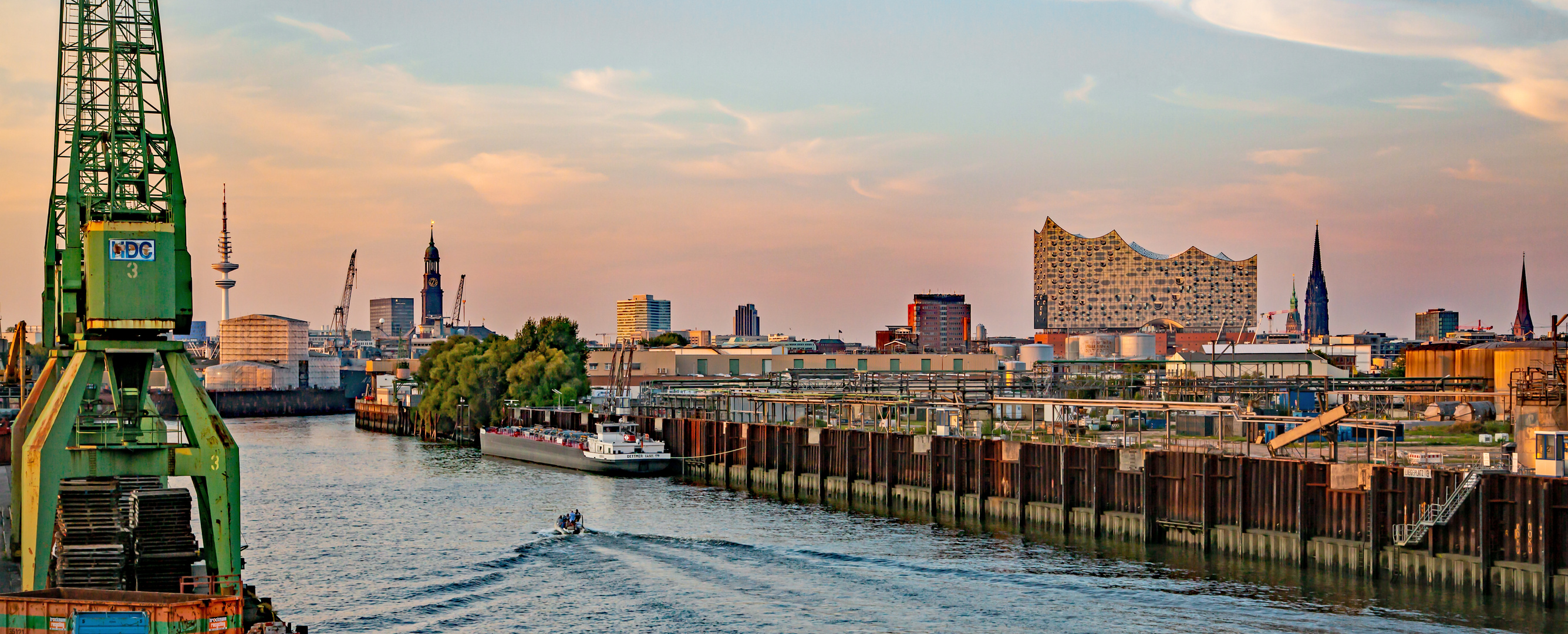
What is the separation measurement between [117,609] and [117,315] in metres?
12.7

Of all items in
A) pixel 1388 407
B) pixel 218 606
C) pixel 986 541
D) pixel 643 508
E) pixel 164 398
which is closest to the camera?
pixel 218 606

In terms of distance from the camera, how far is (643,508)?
232ft

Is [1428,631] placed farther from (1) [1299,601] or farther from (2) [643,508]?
(2) [643,508]

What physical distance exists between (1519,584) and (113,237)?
45.4 metres

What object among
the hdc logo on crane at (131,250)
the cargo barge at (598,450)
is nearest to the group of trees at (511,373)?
the cargo barge at (598,450)

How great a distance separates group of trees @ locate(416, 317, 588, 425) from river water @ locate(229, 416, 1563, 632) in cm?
5968

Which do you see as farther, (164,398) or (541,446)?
(164,398)

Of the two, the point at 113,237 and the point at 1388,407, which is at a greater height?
the point at 113,237

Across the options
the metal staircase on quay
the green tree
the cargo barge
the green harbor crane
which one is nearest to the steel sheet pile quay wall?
the metal staircase on quay

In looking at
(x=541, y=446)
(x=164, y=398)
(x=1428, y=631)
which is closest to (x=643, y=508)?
(x=541, y=446)

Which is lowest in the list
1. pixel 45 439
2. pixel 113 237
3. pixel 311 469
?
pixel 311 469

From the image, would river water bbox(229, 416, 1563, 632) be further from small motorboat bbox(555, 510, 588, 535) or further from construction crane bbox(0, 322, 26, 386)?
construction crane bbox(0, 322, 26, 386)

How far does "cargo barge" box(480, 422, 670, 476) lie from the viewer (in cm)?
9138

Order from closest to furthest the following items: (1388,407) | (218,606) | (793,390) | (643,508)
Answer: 1. (218,606)
2. (643,508)
3. (1388,407)
4. (793,390)
